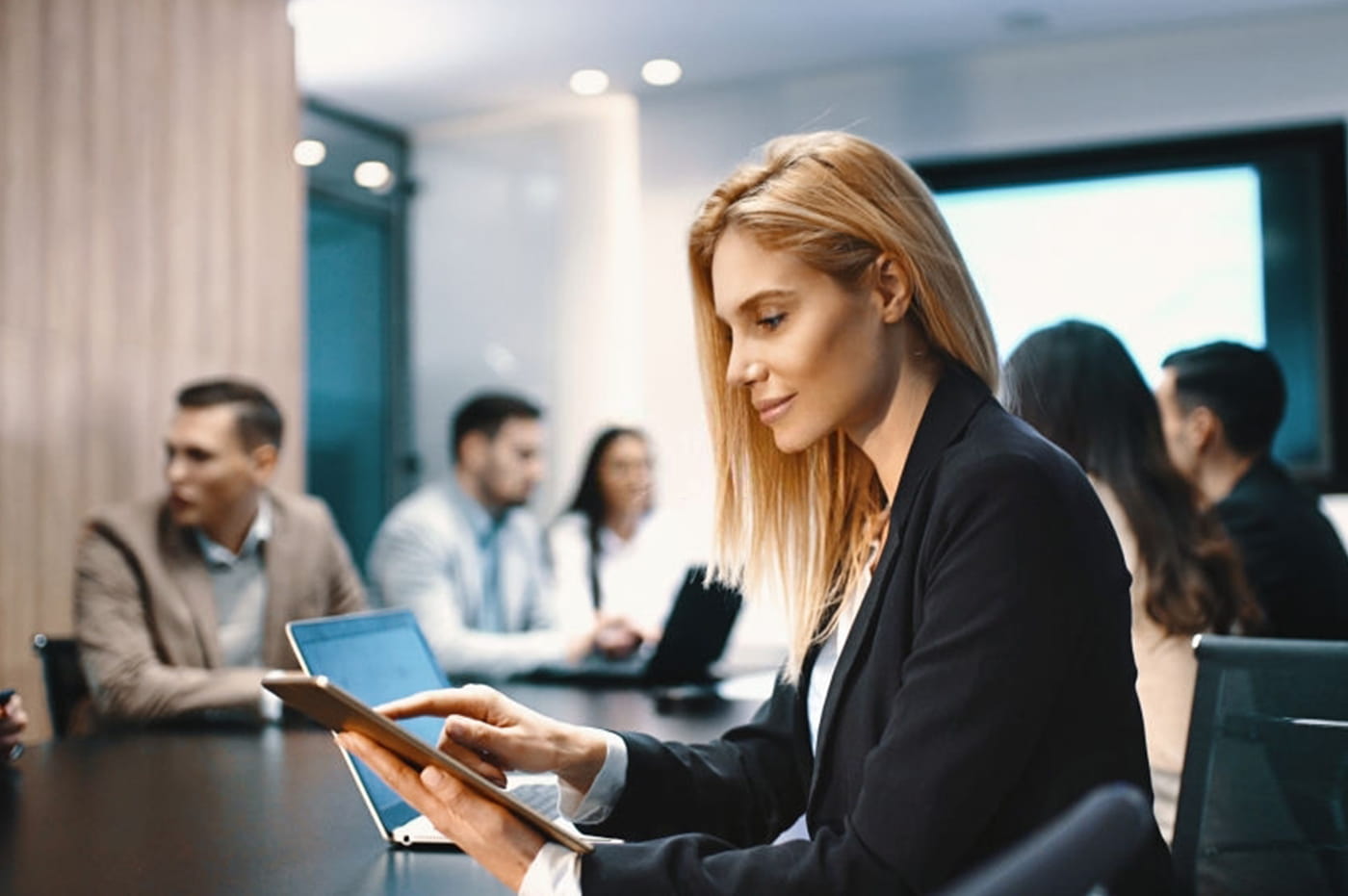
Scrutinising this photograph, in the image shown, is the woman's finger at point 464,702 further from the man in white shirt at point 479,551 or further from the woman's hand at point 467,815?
the man in white shirt at point 479,551

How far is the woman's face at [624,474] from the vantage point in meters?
4.88

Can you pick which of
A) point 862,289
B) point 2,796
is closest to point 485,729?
point 862,289

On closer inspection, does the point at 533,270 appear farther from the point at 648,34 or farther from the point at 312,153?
the point at 648,34

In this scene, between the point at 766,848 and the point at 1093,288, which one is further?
the point at 1093,288

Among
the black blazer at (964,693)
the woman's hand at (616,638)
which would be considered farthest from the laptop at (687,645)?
the black blazer at (964,693)

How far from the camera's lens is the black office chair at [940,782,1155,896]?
2.07 ft

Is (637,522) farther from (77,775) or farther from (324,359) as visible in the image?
(77,775)

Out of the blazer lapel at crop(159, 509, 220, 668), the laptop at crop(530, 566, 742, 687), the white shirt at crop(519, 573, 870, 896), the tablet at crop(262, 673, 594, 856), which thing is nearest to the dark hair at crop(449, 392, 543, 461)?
the blazer lapel at crop(159, 509, 220, 668)

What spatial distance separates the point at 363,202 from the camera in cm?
659

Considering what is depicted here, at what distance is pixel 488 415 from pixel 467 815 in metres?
3.74

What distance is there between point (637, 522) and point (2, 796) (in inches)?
130

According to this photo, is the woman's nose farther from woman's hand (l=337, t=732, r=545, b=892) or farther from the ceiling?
the ceiling

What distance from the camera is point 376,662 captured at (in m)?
1.49

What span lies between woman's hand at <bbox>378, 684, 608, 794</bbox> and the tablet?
0.42 ft
